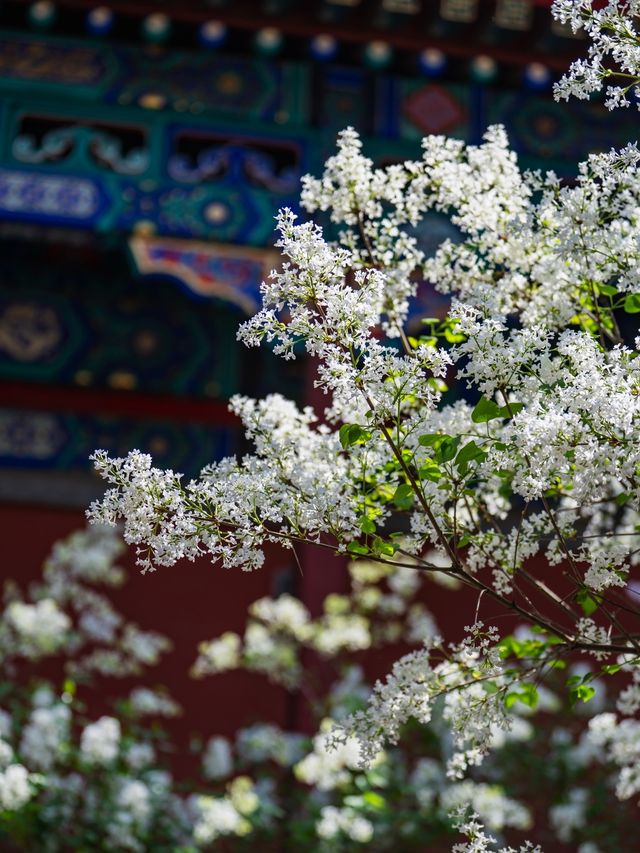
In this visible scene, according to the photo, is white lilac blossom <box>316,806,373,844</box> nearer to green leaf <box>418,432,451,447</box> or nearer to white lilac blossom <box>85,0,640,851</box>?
Result: white lilac blossom <box>85,0,640,851</box>

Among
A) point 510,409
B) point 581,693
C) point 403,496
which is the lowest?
point 581,693

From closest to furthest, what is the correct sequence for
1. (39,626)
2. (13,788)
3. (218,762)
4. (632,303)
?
(632,303) < (13,788) < (39,626) < (218,762)

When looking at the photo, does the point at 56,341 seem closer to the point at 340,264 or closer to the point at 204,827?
the point at 204,827

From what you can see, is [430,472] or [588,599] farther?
[588,599]

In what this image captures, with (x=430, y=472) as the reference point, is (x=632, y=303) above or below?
above

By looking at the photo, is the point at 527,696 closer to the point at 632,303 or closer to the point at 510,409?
the point at 510,409

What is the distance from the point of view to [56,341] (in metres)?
9.02

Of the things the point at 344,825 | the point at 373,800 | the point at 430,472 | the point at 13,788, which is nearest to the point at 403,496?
the point at 430,472

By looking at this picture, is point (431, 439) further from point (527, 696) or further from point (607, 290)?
point (527, 696)

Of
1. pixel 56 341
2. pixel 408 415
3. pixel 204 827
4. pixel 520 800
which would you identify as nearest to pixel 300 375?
pixel 56 341

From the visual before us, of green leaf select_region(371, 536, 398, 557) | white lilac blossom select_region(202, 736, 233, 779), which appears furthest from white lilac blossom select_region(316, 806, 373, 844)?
green leaf select_region(371, 536, 398, 557)

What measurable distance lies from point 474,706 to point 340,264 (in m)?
1.00

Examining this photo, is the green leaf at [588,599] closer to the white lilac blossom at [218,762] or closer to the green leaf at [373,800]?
the green leaf at [373,800]

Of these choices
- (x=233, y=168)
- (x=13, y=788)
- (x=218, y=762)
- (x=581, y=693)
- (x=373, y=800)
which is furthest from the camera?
(x=233, y=168)
